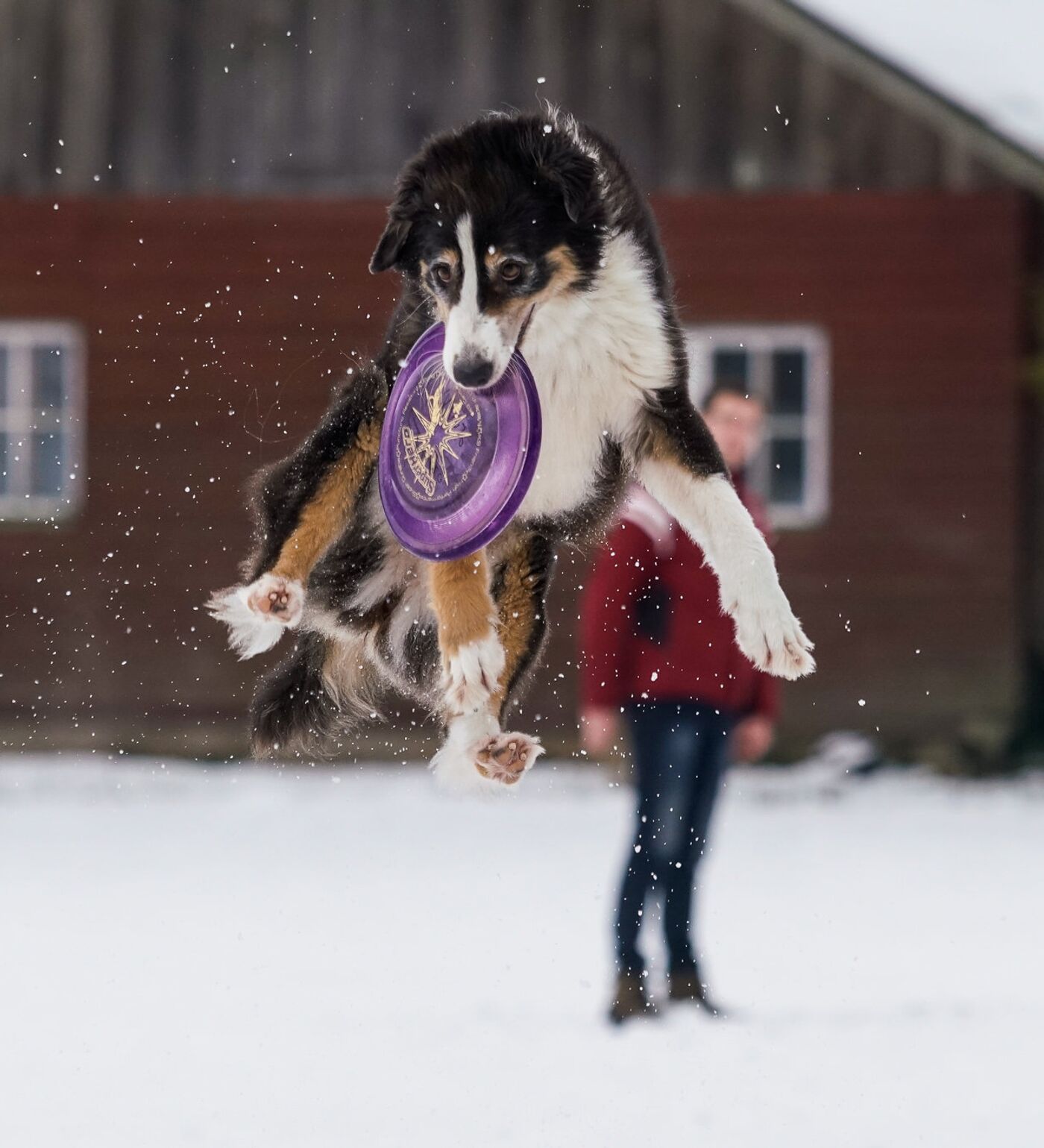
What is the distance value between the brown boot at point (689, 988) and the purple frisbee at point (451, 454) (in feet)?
14.4

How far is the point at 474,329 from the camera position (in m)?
2.58

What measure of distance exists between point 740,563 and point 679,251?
10.1 m

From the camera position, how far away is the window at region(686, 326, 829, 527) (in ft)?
43.9

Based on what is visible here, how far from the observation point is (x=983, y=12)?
546 inches

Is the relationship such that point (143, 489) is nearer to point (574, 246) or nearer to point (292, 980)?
point (292, 980)

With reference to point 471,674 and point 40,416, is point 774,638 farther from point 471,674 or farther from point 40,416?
point 40,416

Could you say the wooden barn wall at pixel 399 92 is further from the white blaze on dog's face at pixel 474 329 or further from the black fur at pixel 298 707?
the white blaze on dog's face at pixel 474 329

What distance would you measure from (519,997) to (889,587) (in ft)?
23.1

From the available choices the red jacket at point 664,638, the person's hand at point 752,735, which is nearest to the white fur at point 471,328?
the red jacket at point 664,638

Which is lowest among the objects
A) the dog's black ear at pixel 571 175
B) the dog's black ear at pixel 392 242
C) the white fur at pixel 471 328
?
the white fur at pixel 471 328


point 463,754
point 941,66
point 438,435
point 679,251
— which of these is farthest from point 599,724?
point 941,66

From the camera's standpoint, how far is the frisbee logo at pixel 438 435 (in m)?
2.50

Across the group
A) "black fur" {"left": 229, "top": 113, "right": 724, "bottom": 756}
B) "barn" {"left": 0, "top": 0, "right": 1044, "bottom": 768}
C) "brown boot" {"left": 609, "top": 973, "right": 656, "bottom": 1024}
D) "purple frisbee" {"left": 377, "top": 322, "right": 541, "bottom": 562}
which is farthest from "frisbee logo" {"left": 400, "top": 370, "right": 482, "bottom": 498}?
"barn" {"left": 0, "top": 0, "right": 1044, "bottom": 768}

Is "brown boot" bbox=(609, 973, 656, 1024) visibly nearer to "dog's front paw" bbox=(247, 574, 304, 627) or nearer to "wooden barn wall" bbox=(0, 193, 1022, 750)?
"dog's front paw" bbox=(247, 574, 304, 627)
